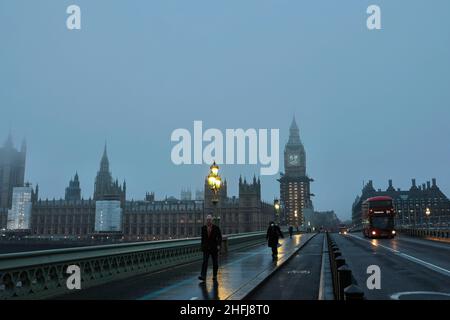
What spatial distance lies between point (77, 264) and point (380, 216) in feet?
137

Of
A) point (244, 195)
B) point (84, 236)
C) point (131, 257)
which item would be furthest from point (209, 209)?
point (131, 257)

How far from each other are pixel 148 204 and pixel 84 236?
30386 mm

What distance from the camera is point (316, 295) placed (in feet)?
38.9

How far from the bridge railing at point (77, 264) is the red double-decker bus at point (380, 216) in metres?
31.3

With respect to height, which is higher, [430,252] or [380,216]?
[380,216]

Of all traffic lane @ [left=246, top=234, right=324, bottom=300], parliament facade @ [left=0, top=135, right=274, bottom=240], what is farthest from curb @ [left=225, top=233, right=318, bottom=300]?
parliament facade @ [left=0, top=135, right=274, bottom=240]

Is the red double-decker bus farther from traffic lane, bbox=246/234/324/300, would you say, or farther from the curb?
the curb

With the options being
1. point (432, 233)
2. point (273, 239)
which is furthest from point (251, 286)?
point (432, 233)

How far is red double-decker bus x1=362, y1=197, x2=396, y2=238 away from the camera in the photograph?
46.9 metres

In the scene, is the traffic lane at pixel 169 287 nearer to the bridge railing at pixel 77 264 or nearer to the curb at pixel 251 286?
the curb at pixel 251 286

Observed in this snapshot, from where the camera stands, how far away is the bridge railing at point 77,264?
997 centimetres

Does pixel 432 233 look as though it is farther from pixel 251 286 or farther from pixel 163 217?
pixel 163 217

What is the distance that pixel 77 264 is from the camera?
12.6 m

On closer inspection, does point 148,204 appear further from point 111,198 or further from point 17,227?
point 17,227
